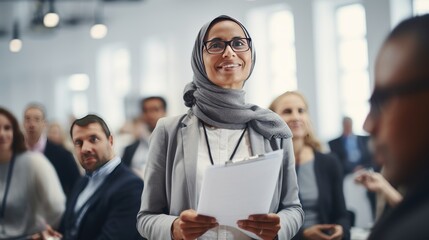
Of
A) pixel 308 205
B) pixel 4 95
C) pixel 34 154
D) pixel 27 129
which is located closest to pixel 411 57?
pixel 308 205

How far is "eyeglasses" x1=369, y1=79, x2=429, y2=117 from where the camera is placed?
3.10ft

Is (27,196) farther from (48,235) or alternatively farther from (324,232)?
(324,232)

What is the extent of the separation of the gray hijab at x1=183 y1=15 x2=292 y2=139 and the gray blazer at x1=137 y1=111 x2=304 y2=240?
31mm

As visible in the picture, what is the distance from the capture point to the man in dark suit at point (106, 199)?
2.22 m

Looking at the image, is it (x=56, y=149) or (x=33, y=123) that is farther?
(x=56, y=149)

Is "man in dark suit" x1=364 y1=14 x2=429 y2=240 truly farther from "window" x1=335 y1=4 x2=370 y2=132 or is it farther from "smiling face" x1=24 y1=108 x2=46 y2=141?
"window" x1=335 y1=4 x2=370 y2=132

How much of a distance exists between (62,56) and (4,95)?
268cm

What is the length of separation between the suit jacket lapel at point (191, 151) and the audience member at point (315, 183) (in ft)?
3.18

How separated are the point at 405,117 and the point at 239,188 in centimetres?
78

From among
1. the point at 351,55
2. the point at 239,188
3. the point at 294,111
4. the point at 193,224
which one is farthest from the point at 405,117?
the point at 351,55

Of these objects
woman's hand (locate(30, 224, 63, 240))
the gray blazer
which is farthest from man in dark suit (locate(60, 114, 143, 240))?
woman's hand (locate(30, 224, 63, 240))

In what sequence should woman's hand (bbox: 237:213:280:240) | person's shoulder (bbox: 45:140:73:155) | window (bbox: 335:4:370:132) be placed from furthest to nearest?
window (bbox: 335:4:370:132)
person's shoulder (bbox: 45:140:73:155)
woman's hand (bbox: 237:213:280:240)

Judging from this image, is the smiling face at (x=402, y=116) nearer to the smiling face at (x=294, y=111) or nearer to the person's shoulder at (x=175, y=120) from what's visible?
the person's shoulder at (x=175, y=120)

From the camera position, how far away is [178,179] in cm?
188
